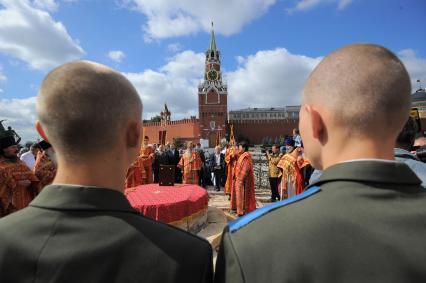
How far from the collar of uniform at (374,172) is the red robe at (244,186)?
6.52 m

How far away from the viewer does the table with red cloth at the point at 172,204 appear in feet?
16.6

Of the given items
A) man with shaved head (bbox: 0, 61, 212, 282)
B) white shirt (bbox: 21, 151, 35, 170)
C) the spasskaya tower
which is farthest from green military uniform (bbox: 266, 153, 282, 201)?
the spasskaya tower

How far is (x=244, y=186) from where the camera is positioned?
7.48 meters

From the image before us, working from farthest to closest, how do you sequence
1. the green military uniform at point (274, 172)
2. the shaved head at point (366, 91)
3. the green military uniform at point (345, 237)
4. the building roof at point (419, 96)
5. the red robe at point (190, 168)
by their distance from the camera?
the building roof at point (419, 96) → the red robe at point (190, 168) → the green military uniform at point (274, 172) → the shaved head at point (366, 91) → the green military uniform at point (345, 237)

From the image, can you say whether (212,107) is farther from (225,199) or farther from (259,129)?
(225,199)

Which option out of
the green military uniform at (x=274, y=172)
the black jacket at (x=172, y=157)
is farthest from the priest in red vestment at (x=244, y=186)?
the black jacket at (x=172, y=157)

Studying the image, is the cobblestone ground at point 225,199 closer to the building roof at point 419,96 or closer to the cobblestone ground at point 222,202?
the cobblestone ground at point 222,202

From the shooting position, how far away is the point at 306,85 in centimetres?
108

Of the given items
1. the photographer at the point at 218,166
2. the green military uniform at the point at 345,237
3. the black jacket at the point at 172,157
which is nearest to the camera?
the green military uniform at the point at 345,237

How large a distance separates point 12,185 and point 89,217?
4.43 m

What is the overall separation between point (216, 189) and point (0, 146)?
903 centimetres

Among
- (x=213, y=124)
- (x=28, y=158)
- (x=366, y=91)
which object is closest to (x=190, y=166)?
(x=28, y=158)

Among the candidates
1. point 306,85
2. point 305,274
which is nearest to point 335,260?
point 305,274

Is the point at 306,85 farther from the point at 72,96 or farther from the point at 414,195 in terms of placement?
the point at 72,96
